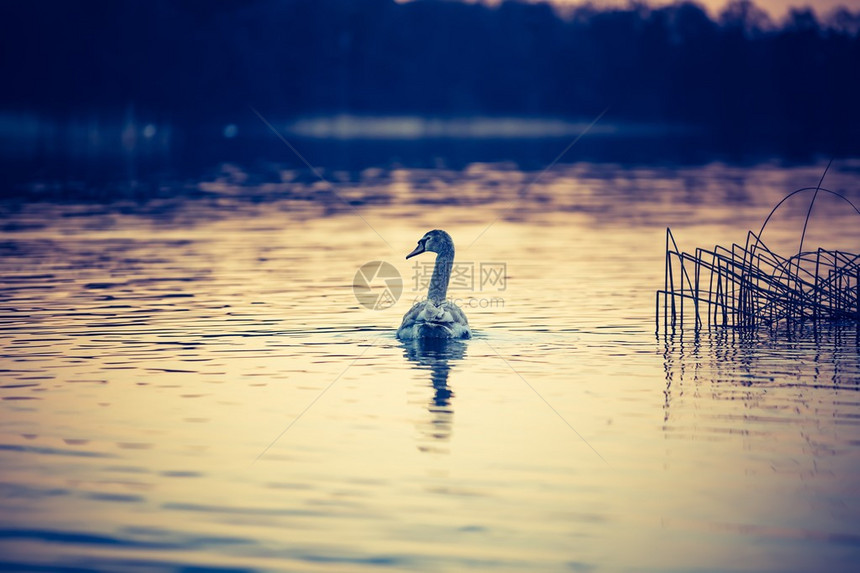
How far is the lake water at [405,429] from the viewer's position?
358 inches

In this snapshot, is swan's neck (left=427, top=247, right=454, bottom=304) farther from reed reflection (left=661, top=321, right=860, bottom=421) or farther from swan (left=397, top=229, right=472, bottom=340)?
reed reflection (left=661, top=321, right=860, bottom=421)

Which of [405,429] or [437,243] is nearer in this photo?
[405,429]

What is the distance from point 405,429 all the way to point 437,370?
3203 mm

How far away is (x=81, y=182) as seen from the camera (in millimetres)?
58469

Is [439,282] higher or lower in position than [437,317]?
higher

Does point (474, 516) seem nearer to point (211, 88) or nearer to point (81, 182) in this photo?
point (81, 182)

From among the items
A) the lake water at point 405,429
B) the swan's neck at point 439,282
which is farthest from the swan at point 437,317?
the lake water at point 405,429

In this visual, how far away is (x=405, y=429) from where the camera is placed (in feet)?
40.8

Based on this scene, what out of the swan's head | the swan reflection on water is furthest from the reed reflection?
the swan's head

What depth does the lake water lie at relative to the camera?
909 centimetres

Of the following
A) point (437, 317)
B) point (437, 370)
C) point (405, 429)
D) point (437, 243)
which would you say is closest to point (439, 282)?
point (437, 243)

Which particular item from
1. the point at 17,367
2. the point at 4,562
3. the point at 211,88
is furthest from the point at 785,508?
the point at 211,88

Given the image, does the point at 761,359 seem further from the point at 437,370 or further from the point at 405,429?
the point at 405,429

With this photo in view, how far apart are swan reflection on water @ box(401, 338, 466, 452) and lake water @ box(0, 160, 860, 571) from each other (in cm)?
5
